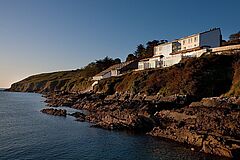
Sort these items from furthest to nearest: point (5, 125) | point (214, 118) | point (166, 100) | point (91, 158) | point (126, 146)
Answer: point (166, 100), point (5, 125), point (214, 118), point (126, 146), point (91, 158)

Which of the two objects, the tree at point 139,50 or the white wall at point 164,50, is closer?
the white wall at point 164,50

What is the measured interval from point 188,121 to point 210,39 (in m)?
50.8

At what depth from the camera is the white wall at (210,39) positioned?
91887 mm

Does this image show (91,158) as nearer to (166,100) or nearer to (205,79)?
(166,100)

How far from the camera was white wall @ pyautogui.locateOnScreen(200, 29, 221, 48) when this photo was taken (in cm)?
9189

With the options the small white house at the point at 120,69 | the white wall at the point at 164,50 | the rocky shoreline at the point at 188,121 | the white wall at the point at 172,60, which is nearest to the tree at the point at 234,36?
the white wall at the point at 164,50

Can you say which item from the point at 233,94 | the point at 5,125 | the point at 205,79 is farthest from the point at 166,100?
the point at 5,125

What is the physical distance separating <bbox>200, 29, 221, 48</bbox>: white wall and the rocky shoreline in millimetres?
31397

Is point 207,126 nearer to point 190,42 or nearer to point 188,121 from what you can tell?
point 188,121

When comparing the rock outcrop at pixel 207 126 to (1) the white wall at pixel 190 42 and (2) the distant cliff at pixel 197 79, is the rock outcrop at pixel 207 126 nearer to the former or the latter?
(2) the distant cliff at pixel 197 79

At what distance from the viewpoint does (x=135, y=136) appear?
152ft

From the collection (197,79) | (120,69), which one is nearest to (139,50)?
(120,69)

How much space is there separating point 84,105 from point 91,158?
177ft

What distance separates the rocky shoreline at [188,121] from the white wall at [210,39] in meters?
31.4
